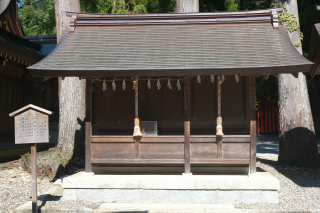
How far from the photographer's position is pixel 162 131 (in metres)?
8.77

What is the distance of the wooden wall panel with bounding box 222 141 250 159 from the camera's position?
23.9 ft

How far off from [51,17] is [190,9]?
18090 mm

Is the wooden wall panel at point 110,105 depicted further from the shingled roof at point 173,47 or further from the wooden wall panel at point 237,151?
the wooden wall panel at point 237,151

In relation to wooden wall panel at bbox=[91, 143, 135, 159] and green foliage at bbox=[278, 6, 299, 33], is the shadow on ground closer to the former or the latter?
wooden wall panel at bbox=[91, 143, 135, 159]

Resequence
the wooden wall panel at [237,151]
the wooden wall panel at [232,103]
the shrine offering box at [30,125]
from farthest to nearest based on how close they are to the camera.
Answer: the wooden wall panel at [232,103], the wooden wall panel at [237,151], the shrine offering box at [30,125]

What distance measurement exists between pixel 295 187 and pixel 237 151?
2.24m

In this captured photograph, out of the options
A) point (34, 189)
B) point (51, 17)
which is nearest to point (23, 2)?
point (51, 17)

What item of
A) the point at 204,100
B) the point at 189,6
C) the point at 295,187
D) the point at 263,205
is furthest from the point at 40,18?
the point at 263,205

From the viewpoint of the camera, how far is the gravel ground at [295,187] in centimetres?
665

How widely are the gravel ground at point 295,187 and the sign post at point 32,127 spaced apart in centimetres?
439

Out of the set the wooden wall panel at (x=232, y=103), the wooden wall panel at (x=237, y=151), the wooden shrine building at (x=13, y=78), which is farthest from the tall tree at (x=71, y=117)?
the wooden wall panel at (x=237, y=151)

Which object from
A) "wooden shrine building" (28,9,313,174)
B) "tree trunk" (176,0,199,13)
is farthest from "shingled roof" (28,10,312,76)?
"tree trunk" (176,0,199,13)

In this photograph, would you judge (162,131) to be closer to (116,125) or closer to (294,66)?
(116,125)

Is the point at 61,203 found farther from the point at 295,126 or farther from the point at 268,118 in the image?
the point at 268,118
